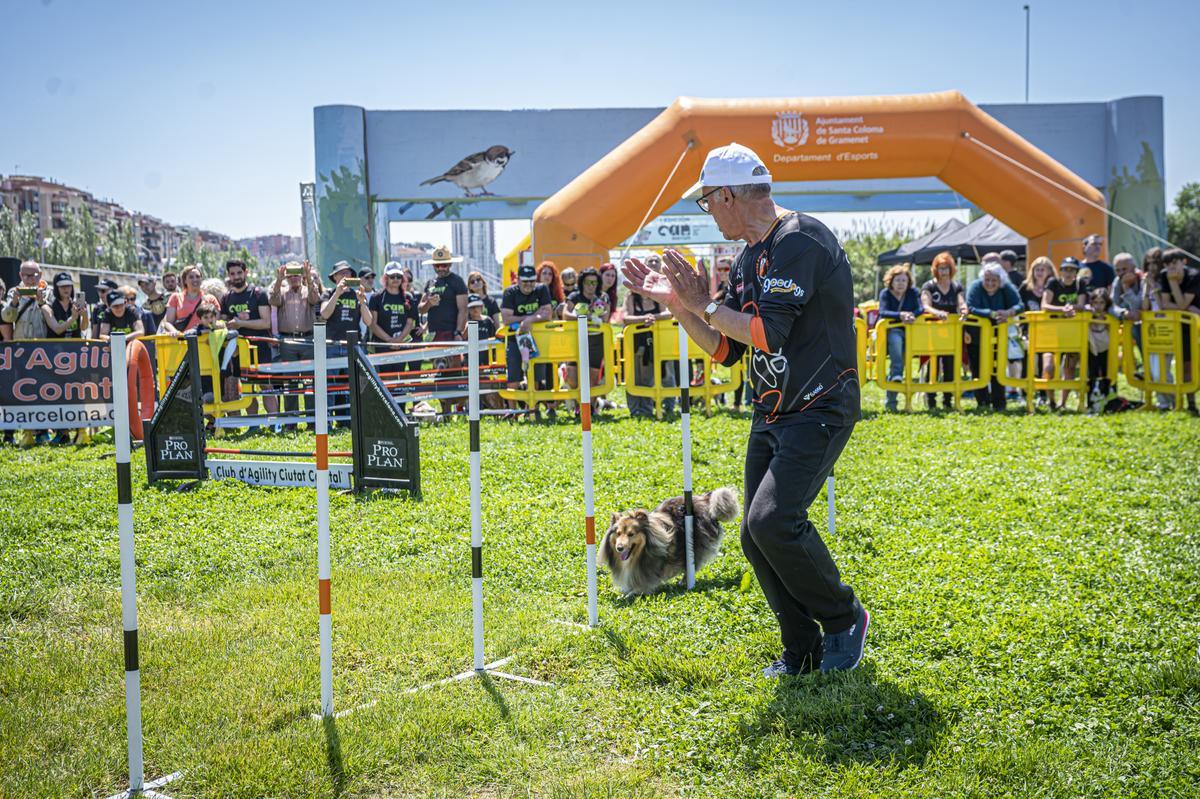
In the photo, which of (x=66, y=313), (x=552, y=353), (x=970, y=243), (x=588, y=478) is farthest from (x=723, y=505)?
(x=970, y=243)

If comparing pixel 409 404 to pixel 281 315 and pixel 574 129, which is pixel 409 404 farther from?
pixel 574 129

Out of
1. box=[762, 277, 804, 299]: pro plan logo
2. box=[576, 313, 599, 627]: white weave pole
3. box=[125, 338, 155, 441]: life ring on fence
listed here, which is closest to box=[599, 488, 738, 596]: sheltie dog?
box=[576, 313, 599, 627]: white weave pole

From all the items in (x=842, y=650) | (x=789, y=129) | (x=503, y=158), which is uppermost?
(x=503, y=158)

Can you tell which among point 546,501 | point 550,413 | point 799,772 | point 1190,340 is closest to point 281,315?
point 550,413

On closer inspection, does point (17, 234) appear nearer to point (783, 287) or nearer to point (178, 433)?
point (178, 433)

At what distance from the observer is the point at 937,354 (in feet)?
42.3

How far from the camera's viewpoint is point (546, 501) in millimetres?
8031

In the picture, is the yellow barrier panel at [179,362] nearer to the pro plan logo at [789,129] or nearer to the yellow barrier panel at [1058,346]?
the pro plan logo at [789,129]

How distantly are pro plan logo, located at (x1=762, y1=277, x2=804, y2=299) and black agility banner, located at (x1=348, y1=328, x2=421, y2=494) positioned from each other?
4.76 metres

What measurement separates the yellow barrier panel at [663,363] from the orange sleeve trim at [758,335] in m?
8.56

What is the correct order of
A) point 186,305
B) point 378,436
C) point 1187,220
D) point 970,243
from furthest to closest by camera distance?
point 1187,220 < point 970,243 < point 186,305 < point 378,436

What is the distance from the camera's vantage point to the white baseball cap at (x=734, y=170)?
13.4 feet

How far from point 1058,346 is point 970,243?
397 inches

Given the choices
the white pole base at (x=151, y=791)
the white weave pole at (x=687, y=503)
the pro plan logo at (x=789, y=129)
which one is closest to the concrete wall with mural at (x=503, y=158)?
the pro plan logo at (x=789, y=129)
